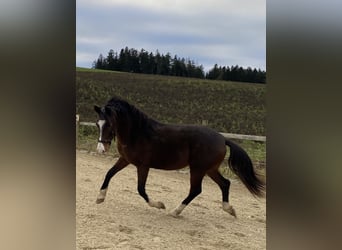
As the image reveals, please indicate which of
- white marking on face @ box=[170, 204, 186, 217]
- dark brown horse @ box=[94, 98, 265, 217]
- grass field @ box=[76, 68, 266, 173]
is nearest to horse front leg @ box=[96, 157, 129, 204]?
dark brown horse @ box=[94, 98, 265, 217]

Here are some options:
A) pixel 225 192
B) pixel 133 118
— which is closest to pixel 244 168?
pixel 225 192

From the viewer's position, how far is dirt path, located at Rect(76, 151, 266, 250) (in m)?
1.21

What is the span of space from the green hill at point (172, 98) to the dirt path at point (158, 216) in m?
0.20

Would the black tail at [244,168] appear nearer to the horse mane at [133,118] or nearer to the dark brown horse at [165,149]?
the dark brown horse at [165,149]

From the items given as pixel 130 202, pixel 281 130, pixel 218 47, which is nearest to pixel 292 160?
pixel 281 130

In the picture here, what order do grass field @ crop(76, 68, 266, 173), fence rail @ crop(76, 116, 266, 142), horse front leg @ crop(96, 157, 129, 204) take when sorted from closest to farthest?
1. fence rail @ crop(76, 116, 266, 142)
2. grass field @ crop(76, 68, 266, 173)
3. horse front leg @ crop(96, 157, 129, 204)

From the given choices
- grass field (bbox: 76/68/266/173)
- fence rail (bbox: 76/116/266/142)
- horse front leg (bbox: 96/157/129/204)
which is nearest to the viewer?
fence rail (bbox: 76/116/266/142)

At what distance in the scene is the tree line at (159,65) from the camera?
125 centimetres

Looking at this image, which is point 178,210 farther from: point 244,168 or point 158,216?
point 244,168

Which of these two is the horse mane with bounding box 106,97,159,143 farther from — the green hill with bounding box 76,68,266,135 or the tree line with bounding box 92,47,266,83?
the tree line with bounding box 92,47,266,83

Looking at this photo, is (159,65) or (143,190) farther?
(143,190)

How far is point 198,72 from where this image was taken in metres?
1.27

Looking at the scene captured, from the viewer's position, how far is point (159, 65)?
129cm

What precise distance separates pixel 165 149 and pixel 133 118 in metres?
0.17
